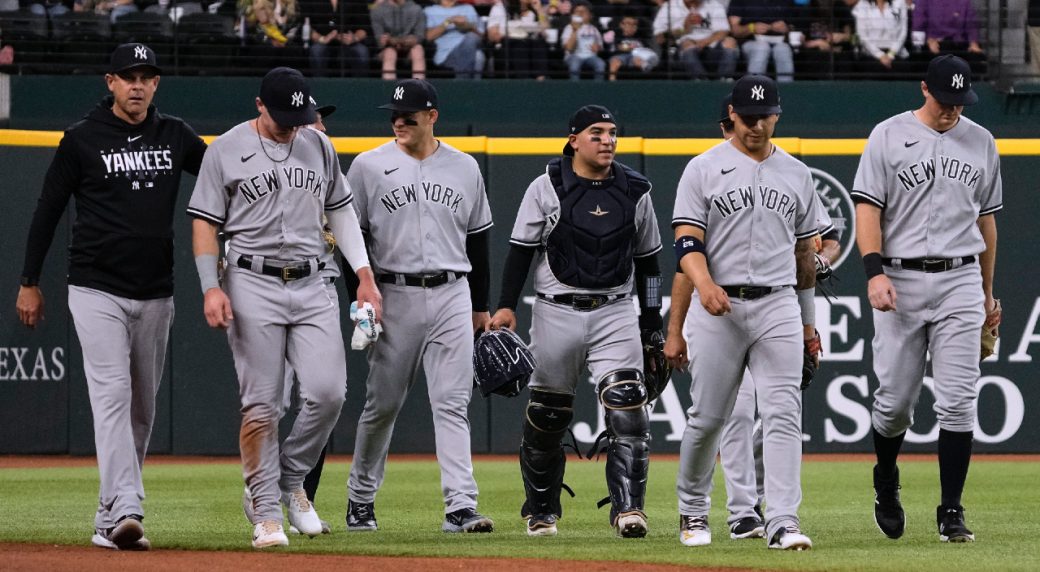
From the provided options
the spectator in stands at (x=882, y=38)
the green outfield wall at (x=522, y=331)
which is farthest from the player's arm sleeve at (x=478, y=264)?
the spectator in stands at (x=882, y=38)

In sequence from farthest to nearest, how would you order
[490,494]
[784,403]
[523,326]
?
[523,326], [490,494], [784,403]

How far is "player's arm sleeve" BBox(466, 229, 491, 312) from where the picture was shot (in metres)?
8.20

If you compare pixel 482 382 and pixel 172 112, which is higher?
pixel 172 112

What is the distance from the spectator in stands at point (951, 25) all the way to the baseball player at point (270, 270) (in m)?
10.2

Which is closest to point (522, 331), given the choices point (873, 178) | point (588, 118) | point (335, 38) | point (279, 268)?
point (335, 38)

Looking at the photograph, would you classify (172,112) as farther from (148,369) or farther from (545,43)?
(148,369)

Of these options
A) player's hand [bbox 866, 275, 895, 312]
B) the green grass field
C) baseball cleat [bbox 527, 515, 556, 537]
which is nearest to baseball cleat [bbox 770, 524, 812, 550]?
the green grass field

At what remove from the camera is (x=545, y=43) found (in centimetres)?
1585

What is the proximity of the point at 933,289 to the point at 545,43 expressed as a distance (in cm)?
901

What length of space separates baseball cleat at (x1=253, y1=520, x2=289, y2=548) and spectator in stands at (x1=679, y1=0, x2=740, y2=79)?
380 inches

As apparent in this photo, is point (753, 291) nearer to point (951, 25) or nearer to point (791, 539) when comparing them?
point (791, 539)

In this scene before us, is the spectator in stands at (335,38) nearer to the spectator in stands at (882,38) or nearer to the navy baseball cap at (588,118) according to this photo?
the spectator in stands at (882,38)

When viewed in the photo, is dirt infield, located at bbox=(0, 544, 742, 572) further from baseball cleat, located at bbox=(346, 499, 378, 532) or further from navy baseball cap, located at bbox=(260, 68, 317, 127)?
navy baseball cap, located at bbox=(260, 68, 317, 127)

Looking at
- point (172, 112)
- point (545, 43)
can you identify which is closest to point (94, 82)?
point (172, 112)
